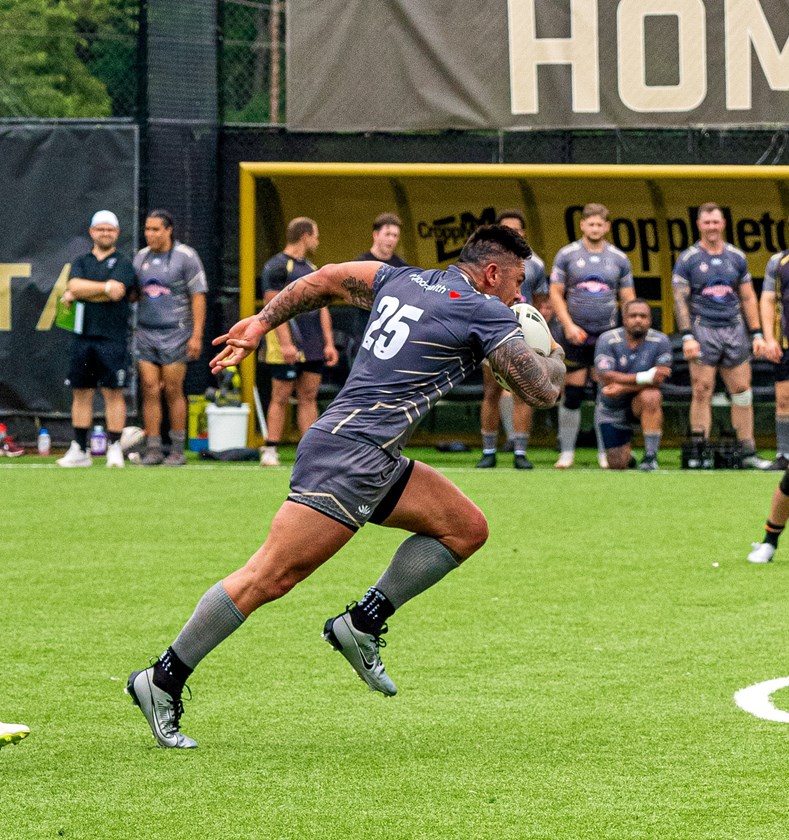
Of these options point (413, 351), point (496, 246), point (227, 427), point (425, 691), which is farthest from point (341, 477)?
point (227, 427)

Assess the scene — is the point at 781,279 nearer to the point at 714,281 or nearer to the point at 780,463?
the point at 714,281

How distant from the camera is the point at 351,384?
5.49 m

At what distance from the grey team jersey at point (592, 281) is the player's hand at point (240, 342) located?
8802 millimetres

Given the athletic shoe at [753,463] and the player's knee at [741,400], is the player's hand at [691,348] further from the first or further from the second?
the athletic shoe at [753,463]

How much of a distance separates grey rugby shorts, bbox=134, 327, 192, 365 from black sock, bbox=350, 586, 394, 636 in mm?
8963

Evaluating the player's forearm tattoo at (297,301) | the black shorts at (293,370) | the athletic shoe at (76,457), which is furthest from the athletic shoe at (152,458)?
the player's forearm tattoo at (297,301)

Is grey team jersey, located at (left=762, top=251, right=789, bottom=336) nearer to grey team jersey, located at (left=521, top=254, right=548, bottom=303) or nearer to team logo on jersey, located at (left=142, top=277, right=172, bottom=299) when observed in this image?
grey team jersey, located at (left=521, top=254, right=548, bottom=303)

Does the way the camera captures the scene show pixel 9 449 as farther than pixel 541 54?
Yes

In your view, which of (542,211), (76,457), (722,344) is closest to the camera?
(722,344)

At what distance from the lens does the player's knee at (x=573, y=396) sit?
1443cm

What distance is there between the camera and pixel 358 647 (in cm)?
561

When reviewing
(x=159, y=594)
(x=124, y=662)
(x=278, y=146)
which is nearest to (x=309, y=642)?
(x=124, y=662)

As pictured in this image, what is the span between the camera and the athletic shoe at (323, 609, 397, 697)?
5.60 m

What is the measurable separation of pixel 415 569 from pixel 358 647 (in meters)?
0.34
